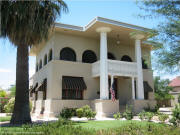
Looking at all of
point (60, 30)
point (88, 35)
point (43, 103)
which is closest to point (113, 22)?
point (88, 35)

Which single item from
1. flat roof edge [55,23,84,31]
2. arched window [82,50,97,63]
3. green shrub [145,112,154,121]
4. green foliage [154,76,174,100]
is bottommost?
green shrub [145,112,154,121]

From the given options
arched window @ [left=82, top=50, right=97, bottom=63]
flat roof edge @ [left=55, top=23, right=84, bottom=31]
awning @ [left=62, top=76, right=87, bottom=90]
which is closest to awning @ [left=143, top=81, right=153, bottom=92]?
arched window @ [left=82, top=50, right=97, bottom=63]

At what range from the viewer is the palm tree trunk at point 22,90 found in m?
12.2

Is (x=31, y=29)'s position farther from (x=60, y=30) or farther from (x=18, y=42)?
(x=60, y=30)

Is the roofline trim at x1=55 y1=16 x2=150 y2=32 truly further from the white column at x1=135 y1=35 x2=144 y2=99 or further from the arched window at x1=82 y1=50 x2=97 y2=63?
the arched window at x1=82 y1=50 x2=97 y2=63

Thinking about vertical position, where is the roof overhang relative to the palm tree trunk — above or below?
above

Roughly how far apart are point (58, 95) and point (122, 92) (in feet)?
24.2

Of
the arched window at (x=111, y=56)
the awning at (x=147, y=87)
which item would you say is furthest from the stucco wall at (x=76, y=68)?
the awning at (x=147, y=87)

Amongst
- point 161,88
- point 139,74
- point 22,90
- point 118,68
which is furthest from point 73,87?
point 161,88

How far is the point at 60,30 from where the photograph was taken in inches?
761

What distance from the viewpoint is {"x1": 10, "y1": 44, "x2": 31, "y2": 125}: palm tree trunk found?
12.2 metres

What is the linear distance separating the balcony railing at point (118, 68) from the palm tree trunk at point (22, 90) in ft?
25.9

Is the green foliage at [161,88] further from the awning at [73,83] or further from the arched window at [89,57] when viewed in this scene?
the awning at [73,83]

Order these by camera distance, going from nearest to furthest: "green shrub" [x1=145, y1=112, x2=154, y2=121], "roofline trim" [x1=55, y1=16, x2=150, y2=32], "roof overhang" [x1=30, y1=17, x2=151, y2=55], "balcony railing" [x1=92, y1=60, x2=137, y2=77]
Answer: "green shrub" [x1=145, y1=112, x2=154, y2=121], "roofline trim" [x1=55, y1=16, x2=150, y2=32], "roof overhang" [x1=30, y1=17, x2=151, y2=55], "balcony railing" [x1=92, y1=60, x2=137, y2=77]
